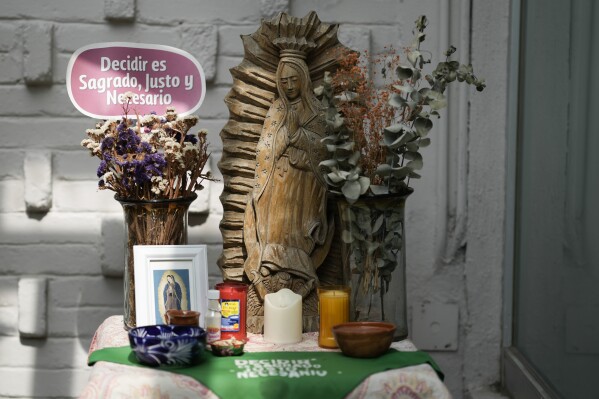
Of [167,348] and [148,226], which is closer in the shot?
[167,348]

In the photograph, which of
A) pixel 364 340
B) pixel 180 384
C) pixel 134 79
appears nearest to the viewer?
pixel 180 384

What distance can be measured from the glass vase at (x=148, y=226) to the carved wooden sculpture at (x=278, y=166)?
151mm

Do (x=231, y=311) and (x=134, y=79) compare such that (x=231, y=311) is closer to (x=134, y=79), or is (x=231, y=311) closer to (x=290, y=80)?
(x=290, y=80)

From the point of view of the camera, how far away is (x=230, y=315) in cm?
179

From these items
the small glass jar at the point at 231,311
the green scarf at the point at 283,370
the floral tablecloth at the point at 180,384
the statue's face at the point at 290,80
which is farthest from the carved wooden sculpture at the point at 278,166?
the floral tablecloth at the point at 180,384

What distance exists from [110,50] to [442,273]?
1.05 meters

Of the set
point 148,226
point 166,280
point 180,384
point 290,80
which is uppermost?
point 290,80

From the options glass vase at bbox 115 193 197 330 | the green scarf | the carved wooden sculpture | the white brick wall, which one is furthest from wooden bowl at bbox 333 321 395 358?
the white brick wall

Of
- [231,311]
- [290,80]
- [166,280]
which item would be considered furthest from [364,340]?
[290,80]

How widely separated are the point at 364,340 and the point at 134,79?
99 centimetres

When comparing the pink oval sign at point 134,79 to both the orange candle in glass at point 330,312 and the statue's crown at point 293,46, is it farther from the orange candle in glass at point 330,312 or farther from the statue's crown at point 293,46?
the orange candle in glass at point 330,312

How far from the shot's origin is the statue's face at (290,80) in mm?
1936

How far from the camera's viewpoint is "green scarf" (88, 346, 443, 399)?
1.56m

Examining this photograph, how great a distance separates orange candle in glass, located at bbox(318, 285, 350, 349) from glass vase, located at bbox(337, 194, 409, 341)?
5cm
